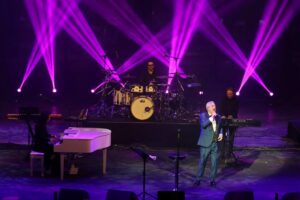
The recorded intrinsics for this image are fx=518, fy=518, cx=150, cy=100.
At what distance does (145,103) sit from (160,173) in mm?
3652

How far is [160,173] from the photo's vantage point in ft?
35.6

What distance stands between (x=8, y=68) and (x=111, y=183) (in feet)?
46.0

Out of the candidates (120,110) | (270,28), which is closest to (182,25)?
(270,28)

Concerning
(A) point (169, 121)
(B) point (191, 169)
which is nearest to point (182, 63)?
(A) point (169, 121)

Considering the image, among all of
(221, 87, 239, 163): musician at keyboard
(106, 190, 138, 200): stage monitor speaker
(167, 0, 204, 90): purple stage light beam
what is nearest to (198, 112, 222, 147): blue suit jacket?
(221, 87, 239, 163): musician at keyboard

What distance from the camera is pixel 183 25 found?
2061cm

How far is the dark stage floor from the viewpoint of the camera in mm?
9562

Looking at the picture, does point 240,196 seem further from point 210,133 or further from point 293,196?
point 210,133

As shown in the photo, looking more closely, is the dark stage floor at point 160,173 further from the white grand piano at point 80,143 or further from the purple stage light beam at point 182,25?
the purple stage light beam at point 182,25

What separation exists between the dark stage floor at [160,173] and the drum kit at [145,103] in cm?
108

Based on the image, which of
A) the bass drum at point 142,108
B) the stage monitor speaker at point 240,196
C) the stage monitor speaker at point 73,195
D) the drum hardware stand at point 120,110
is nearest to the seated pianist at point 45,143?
the stage monitor speaker at point 73,195

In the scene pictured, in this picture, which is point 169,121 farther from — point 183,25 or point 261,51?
point 261,51

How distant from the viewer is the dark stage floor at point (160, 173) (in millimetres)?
9562

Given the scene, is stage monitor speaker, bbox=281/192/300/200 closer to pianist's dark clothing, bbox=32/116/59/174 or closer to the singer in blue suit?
the singer in blue suit
